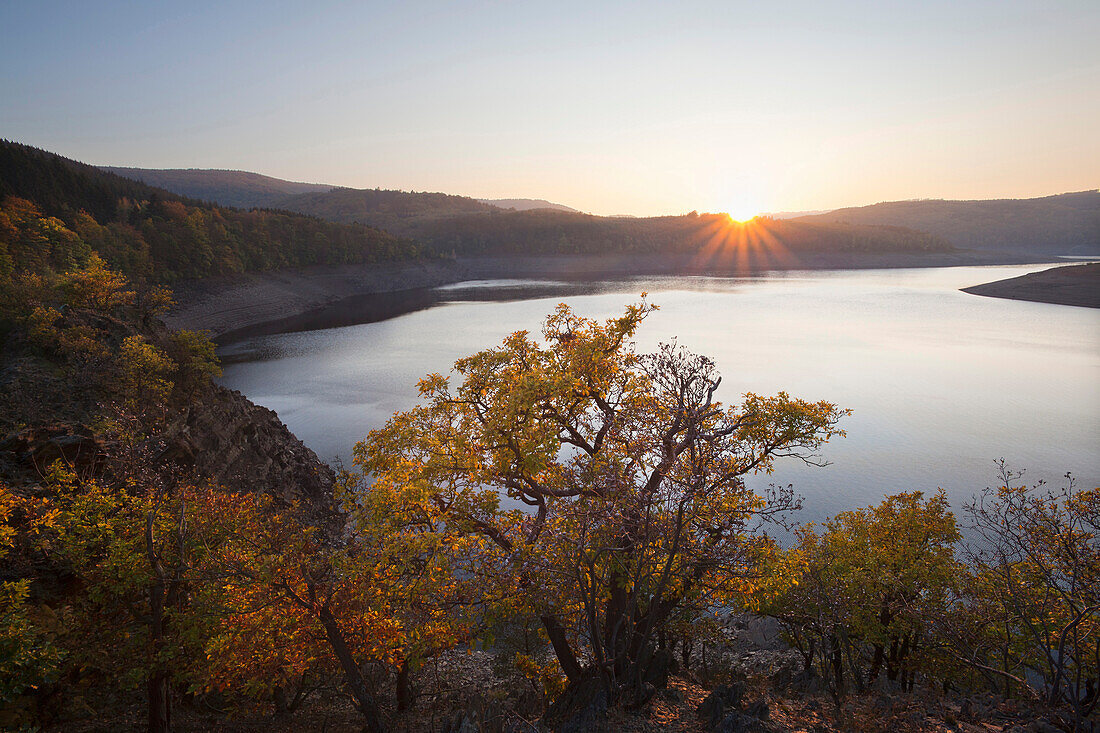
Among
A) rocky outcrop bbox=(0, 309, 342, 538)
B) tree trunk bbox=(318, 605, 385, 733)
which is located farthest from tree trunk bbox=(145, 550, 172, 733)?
rocky outcrop bbox=(0, 309, 342, 538)

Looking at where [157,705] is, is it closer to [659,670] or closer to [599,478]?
[599,478]

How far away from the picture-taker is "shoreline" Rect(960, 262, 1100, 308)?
261 feet

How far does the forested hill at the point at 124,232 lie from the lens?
53.9m

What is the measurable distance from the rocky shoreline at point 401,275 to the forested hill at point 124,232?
350 centimetres

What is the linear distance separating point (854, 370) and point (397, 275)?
100744 mm

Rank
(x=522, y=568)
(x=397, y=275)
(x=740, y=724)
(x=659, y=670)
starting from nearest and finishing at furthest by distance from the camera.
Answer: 1. (x=740, y=724)
2. (x=522, y=568)
3. (x=659, y=670)
4. (x=397, y=275)

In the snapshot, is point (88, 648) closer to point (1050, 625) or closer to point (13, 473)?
point (13, 473)

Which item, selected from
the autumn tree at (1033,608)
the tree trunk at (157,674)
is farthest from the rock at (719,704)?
the tree trunk at (157,674)

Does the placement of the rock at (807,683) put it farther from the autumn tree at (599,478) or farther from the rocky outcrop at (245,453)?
the rocky outcrop at (245,453)

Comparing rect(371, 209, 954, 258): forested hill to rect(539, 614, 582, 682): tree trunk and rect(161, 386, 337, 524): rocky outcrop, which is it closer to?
rect(161, 386, 337, 524): rocky outcrop

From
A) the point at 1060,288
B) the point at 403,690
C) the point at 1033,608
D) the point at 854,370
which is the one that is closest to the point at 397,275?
the point at 854,370

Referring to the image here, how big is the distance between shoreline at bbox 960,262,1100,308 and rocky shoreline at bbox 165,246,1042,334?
70.7 m

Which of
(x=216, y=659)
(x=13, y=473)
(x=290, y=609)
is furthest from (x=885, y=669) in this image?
(x=13, y=473)

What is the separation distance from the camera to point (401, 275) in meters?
126
